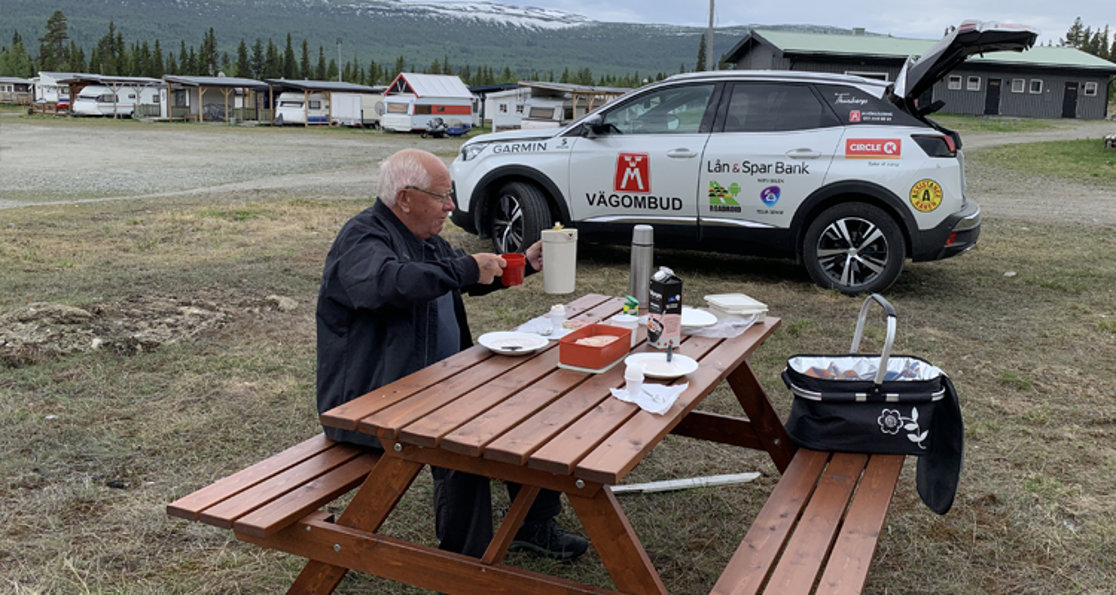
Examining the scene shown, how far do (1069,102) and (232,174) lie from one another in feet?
145

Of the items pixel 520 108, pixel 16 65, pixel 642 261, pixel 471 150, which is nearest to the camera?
pixel 642 261

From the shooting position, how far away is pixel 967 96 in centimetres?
4688

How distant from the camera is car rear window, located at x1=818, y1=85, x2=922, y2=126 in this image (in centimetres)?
693

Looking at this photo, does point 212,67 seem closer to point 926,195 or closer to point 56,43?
point 56,43

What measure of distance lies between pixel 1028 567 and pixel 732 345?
1279 millimetres

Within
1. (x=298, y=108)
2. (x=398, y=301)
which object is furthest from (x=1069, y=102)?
(x=398, y=301)

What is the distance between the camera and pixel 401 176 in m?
3.06

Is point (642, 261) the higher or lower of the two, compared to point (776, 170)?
lower

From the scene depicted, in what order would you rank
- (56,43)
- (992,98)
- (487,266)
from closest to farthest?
(487,266), (992,98), (56,43)

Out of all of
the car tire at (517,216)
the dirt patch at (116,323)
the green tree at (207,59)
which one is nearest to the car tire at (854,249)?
the car tire at (517,216)

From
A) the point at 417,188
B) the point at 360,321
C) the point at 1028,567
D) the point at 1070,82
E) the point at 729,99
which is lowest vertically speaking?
the point at 1028,567

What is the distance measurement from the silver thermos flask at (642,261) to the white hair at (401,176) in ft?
2.59

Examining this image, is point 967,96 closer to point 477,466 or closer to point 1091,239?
point 1091,239

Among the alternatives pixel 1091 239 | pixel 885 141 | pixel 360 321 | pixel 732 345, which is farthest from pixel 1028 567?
pixel 1091 239
